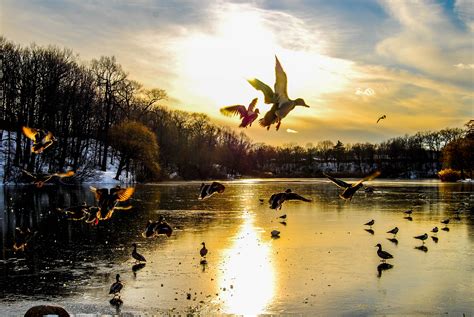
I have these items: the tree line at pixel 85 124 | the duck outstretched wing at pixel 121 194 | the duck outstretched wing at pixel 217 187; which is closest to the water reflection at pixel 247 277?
the duck outstretched wing at pixel 121 194

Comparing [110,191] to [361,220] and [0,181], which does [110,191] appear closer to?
[361,220]

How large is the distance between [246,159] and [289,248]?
104590 mm

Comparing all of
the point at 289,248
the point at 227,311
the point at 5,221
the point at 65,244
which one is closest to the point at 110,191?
A: the point at 227,311

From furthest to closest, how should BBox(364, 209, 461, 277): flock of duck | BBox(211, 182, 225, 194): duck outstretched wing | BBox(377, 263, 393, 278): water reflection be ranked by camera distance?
BBox(364, 209, 461, 277): flock of duck → BBox(377, 263, 393, 278): water reflection → BBox(211, 182, 225, 194): duck outstretched wing

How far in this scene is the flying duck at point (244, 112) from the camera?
3.94 m

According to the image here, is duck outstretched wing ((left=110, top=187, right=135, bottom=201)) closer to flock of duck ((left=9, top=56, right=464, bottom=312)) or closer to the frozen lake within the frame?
flock of duck ((left=9, top=56, right=464, bottom=312))

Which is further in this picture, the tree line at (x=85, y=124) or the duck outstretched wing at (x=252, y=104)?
the tree line at (x=85, y=124)

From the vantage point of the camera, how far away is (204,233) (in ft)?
66.7

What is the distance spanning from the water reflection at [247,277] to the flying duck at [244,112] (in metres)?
6.66

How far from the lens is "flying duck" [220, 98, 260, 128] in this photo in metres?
3.94

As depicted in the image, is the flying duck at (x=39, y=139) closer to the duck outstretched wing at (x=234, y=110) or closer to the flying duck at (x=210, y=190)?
the flying duck at (x=210, y=190)

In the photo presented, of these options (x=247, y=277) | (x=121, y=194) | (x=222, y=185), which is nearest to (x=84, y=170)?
(x=247, y=277)

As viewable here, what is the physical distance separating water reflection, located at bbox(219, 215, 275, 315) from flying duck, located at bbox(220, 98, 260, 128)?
666 centimetres

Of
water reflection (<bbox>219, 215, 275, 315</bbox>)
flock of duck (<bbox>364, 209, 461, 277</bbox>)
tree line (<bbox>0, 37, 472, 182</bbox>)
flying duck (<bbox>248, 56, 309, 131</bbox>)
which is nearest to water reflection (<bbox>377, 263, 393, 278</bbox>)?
flock of duck (<bbox>364, 209, 461, 277</bbox>)
